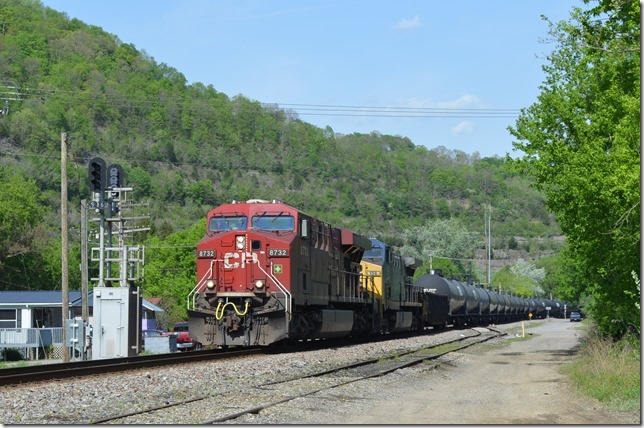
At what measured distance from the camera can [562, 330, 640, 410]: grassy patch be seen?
56.2ft

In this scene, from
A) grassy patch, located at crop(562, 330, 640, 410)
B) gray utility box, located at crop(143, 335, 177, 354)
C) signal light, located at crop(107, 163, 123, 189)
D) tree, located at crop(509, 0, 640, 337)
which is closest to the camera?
grassy patch, located at crop(562, 330, 640, 410)

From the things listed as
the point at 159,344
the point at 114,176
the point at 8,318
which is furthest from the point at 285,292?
the point at 8,318

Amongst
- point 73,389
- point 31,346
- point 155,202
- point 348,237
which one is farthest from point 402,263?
point 155,202

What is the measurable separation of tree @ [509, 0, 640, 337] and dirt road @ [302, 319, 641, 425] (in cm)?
377

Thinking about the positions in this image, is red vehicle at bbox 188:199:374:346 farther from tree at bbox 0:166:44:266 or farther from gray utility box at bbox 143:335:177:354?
tree at bbox 0:166:44:266

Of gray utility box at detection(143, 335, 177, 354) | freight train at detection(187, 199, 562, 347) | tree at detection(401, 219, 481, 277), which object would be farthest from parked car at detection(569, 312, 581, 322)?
freight train at detection(187, 199, 562, 347)

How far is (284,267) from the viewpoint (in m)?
27.8

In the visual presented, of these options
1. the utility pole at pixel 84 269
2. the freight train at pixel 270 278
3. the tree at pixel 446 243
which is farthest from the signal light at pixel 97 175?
the tree at pixel 446 243

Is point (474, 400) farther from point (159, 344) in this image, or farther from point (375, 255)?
point (159, 344)

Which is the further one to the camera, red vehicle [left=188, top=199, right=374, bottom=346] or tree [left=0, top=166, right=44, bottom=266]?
tree [left=0, top=166, right=44, bottom=266]

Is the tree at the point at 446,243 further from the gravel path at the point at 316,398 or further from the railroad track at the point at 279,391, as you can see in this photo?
the gravel path at the point at 316,398

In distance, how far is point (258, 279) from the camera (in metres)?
28.0

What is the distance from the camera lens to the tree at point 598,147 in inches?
887

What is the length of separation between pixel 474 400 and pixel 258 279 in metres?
11.4
